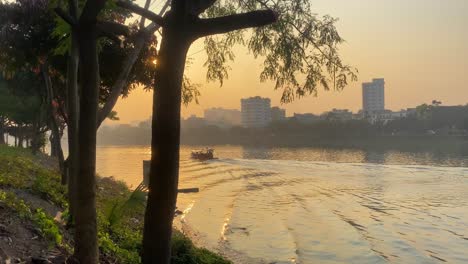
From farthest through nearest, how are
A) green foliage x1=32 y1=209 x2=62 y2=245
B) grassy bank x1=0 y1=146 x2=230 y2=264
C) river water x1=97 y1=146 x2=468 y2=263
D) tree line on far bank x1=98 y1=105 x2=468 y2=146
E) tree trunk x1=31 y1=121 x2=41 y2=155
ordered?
tree line on far bank x1=98 y1=105 x2=468 y2=146, tree trunk x1=31 y1=121 x2=41 y2=155, river water x1=97 y1=146 x2=468 y2=263, green foliage x1=32 y1=209 x2=62 y2=245, grassy bank x1=0 y1=146 x2=230 y2=264

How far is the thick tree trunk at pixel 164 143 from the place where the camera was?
513cm

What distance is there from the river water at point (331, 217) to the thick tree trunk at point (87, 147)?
1203 centimetres

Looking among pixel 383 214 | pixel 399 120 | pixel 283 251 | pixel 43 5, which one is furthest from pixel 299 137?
pixel 43 5

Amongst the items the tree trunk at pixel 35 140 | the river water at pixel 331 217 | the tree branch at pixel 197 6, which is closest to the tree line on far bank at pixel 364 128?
the river water at pixel 331 217

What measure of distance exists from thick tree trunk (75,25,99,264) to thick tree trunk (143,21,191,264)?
4.90 ft

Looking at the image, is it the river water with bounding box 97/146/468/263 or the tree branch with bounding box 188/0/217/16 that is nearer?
the tree branch with bounding box 188/0/217/16

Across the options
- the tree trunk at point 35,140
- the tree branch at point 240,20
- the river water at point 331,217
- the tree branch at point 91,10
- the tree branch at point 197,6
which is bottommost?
the river water at point 331,217

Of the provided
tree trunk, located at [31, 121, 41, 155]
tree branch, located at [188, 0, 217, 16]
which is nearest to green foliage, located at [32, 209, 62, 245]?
tree branch, located at [188, 0, 217, 16]

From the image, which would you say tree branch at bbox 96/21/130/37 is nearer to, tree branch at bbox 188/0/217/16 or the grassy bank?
tree branch at bbox 188/0/217/16

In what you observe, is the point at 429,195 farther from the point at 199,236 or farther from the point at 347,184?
the point at 199,236

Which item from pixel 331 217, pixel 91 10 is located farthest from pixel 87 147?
pixel 331 217

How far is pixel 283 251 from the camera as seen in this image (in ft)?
63.9

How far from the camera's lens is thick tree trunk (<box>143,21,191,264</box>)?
513 cm

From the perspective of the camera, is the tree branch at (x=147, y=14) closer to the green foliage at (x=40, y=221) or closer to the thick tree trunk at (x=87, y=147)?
the thick tree trunk at (x=87, y=147)
